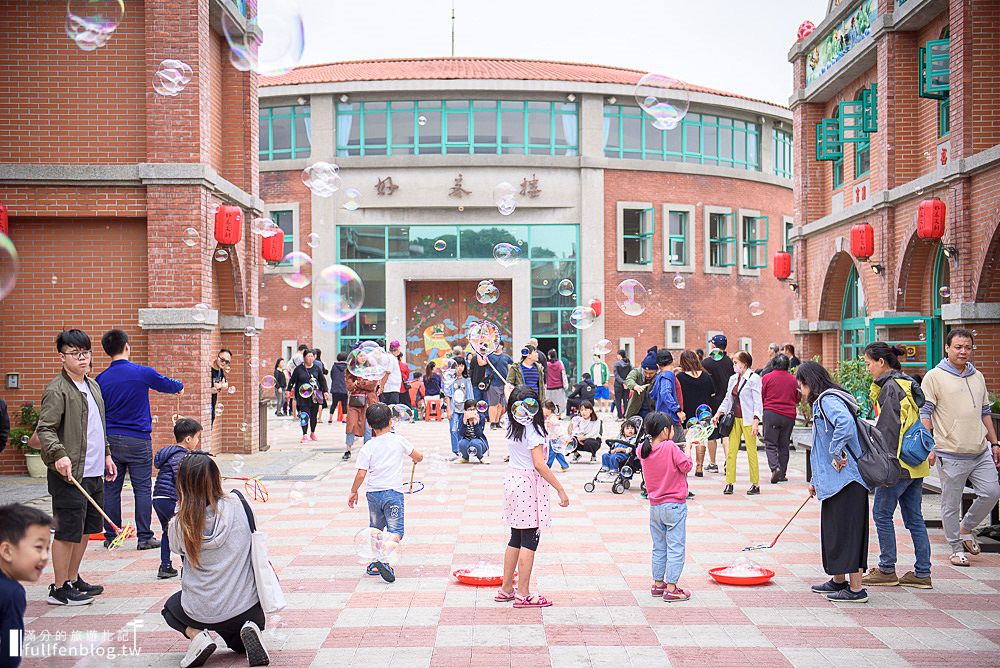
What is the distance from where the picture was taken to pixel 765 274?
36.4m

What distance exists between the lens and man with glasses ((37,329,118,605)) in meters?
6.81

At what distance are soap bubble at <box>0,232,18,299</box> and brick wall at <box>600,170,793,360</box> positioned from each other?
26.6 metres

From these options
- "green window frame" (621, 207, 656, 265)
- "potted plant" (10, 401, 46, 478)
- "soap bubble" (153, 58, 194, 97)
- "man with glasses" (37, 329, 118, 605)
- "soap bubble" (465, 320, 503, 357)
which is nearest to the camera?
"man with glasses" (37, 329, 118, 605)

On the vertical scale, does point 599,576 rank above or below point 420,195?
below

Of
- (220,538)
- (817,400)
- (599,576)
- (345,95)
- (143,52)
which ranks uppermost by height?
(345,95)

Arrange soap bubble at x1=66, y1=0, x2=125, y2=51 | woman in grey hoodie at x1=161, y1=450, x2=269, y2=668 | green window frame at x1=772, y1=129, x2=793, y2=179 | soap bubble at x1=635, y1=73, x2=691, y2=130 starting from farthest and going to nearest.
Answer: green window frame at x1=772, y1=129, x2=793, y2=179, soap bubble at x1=635, y1=73, x2=691, y2=130, soap bubble at x1=66, y1=0, x2=125, y2=51, woman in grey hoodie at x1=161, y1=450, x2=269, y2=668

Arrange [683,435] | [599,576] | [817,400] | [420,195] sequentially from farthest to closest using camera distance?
[420,195] < [683,435] < [599,576] < [817,400]

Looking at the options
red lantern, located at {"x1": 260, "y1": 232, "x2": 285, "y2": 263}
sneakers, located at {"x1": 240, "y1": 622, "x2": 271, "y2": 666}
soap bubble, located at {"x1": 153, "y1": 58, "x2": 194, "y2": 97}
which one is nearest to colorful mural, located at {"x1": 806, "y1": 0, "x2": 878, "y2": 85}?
red lantern, located at {"x1": 260, "y1": 232, "x2": 285, "y2": 263}

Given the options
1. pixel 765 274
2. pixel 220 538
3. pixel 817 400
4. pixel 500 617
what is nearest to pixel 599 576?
pixel 500 617

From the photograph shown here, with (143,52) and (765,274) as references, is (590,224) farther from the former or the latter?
(143,52)

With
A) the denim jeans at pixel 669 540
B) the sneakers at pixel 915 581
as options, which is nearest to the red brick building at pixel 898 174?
the sneakers at pixel 915 581

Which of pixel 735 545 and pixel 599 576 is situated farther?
pixel 735 545

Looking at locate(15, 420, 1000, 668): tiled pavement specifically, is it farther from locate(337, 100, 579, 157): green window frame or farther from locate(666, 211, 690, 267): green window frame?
locate(666, 211, 690, 267): green window frame

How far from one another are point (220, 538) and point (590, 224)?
2776 centimetres
